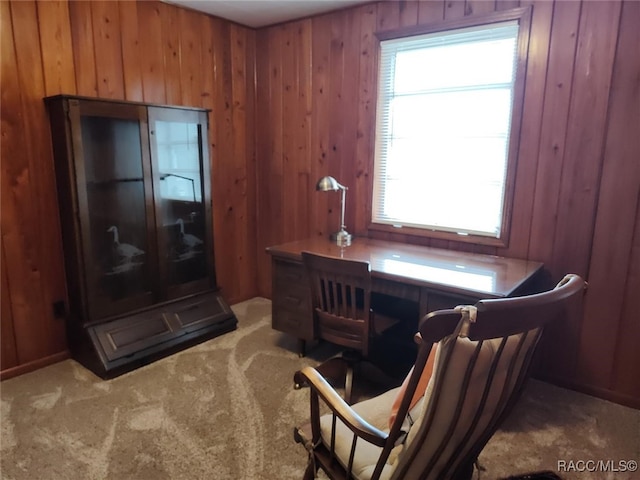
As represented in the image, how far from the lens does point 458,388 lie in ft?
3.67

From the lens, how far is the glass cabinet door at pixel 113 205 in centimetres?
261

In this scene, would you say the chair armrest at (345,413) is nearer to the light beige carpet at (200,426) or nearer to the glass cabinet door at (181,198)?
the light beige carpet at (200,426)

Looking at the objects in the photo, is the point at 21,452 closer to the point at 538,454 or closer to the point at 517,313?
the point at 517,313

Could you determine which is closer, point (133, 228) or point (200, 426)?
point (200, 426)

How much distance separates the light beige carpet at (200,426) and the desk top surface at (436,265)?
0.71m

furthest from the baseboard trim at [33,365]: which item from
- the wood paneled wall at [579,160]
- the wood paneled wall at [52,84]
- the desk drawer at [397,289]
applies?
the wood paneled wall at [579,160]

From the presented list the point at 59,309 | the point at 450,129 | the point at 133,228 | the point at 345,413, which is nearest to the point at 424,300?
the point at 345,413

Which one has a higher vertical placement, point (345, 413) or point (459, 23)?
point (459, 23)

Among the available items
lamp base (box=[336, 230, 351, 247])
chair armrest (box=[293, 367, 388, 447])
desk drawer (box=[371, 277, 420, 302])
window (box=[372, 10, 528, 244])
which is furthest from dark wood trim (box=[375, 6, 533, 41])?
chair armrest (box=[293, 367, 388, 447])

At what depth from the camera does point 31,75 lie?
2.51 meters

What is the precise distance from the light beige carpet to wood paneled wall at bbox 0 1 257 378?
0.39 m

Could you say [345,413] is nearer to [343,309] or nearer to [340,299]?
[343,309]

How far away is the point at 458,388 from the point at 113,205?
2425 millimetres

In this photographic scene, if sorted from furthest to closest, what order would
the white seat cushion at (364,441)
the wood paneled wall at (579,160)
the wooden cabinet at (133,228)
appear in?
1. the wooden cabinet at (133,228)
2. the wood paneled wall at (579,160)
3. the white seat cushion at (364,441)
